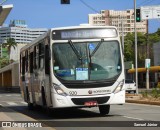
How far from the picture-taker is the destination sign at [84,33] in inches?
709

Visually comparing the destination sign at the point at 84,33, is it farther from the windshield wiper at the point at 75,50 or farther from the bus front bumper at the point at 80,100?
the bus front bumper at the point at 80,100

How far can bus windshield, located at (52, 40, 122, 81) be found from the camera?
17531 millimetres

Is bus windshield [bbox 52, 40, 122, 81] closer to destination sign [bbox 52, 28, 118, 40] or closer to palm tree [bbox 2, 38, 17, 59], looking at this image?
destination sign [bbox 52, 28, 118, 40]

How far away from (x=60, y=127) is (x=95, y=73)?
145 inches

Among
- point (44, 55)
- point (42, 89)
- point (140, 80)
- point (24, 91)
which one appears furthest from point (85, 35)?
point (140, 80)

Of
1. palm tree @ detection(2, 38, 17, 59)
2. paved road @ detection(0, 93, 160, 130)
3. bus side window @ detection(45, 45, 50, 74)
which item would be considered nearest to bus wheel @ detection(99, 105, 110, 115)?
paved road @ detection(0, 93, 160, 130)

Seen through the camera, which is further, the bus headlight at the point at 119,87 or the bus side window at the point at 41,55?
the bus side window at the point at 41,55

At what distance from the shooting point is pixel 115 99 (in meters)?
17.7

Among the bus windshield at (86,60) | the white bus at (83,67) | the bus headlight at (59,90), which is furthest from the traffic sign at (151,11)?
the bus headlight at (59,90)

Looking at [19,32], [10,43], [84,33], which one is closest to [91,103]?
[84,33]

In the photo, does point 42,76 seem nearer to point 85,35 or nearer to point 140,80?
point 85,35

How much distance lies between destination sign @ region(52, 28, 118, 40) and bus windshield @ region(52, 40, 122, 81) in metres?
0.26

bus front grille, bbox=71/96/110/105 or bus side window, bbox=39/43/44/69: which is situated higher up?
bus side window, bbox=39/43/44/69

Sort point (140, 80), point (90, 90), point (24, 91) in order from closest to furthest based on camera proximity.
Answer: point (90, 90)
point (24, 91)
point (140, 80)
